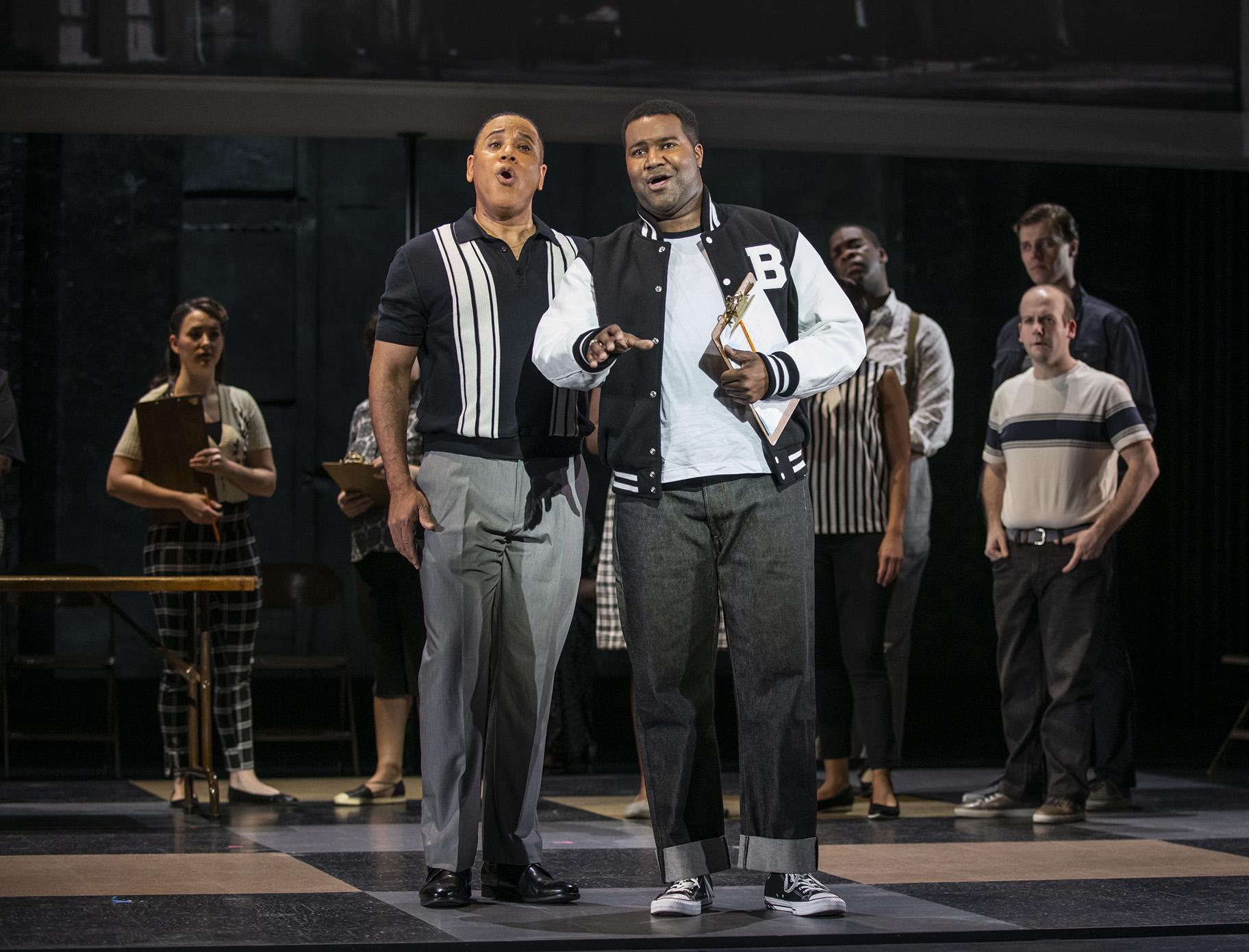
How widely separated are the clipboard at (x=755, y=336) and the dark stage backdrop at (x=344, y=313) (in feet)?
20.6

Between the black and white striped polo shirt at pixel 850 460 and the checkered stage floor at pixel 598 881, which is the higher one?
the black and white striped polo shirt at pixel 850 460

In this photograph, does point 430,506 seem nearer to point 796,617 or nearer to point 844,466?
point 796,617

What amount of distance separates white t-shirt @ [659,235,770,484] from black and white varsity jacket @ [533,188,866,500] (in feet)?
0.07

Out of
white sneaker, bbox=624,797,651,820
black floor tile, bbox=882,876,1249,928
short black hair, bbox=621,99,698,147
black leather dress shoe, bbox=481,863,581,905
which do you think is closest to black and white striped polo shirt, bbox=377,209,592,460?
short black hair, bbox=621,99,698,147

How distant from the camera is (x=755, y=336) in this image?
3.29 m

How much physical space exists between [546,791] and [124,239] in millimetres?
5334

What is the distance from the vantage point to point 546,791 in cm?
575

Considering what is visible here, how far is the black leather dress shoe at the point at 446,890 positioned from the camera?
3.35 m

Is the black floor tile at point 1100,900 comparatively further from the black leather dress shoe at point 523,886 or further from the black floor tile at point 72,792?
the black floor tile at point 72,792

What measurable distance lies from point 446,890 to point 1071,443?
97.9 inches

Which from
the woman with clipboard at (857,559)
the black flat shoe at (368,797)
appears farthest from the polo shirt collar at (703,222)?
the black flat shoe at (368,797)

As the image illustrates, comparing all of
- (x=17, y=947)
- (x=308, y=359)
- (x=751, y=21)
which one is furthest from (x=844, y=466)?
(x=308, y=359)

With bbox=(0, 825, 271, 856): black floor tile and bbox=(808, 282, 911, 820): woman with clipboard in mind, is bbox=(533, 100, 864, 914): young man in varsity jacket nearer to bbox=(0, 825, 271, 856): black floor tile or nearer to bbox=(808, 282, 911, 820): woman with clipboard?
bbox=(0, 825, 271, 856): black floor tile

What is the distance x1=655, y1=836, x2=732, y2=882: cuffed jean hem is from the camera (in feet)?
10.7
